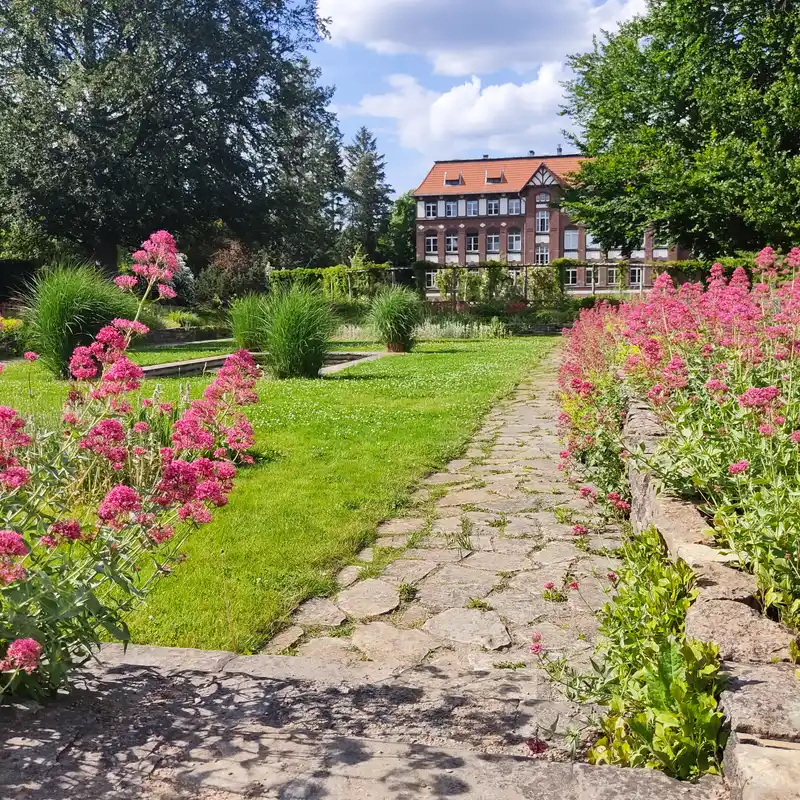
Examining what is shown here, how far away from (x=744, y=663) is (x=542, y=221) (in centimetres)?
5797

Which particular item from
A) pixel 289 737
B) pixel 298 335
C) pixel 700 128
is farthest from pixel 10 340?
pixel 700 128

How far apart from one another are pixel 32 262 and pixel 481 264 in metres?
14.6

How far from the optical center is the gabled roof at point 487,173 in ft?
190

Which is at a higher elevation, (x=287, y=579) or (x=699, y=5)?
(x=699, y=5)

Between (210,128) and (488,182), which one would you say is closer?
(210,128)

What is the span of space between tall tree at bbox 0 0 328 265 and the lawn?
14528mm

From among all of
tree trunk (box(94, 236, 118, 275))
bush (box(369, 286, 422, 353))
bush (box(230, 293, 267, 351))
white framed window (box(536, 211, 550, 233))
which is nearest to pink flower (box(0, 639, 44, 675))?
bush (box(230, 293, 267, 351))

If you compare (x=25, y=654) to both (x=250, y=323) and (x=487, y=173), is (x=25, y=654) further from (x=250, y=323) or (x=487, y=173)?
(x=487, y=173)

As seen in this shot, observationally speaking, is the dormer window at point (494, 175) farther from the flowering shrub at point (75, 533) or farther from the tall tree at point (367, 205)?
the flowering shrub at point (75, 533)

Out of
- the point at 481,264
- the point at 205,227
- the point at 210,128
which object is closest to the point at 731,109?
the point at 481,264

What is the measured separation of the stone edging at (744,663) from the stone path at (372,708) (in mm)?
127

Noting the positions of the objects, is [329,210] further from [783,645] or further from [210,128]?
[783,645]

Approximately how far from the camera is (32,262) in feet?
83.0

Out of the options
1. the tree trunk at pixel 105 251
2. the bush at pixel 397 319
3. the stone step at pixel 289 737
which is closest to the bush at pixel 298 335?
the bush at pixel 397 319
